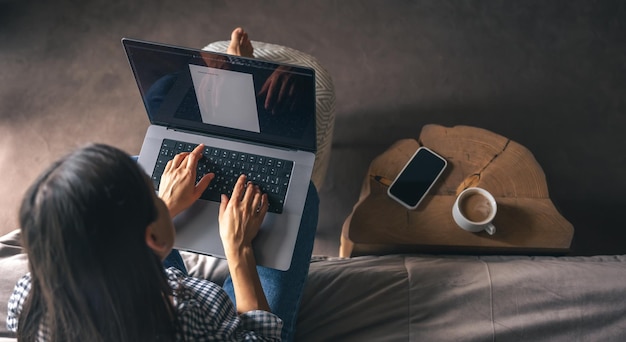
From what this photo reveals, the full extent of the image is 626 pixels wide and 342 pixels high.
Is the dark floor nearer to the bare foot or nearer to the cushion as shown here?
the cushion

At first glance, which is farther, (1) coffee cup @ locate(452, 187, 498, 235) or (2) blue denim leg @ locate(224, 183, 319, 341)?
(1) coffee cup @ locate(452, 187, 498, 235)

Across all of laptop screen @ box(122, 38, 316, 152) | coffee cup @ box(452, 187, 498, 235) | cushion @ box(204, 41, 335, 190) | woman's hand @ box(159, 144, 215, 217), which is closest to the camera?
laptop screen @ box(122, 38, 316, 152)

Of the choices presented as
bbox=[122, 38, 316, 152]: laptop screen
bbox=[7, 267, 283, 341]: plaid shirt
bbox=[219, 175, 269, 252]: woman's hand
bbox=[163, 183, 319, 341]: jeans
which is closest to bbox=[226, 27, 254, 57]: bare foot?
bbox=[122, 38, 316, 152]: laptop screen

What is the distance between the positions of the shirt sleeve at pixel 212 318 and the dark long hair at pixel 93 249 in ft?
0.28

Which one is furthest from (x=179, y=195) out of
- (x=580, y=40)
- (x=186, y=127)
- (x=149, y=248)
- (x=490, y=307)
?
(x=580, y=40)

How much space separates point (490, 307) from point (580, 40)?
1315 millimetres

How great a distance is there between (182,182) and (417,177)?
568 millimetres

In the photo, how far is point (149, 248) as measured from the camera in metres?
0.64

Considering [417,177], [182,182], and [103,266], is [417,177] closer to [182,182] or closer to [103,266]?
[182,182]

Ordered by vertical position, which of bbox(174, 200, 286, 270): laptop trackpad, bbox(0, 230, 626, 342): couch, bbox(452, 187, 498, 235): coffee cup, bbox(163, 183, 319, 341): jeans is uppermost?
bbox(174, 200, 286, 270): laptop trackpad

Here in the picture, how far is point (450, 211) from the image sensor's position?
1.16 meters

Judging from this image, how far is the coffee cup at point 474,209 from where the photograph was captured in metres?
1.10

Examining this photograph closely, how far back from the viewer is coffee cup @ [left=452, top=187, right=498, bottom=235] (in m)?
1.10

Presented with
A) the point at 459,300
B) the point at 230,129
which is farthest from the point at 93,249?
the point at 459,300
